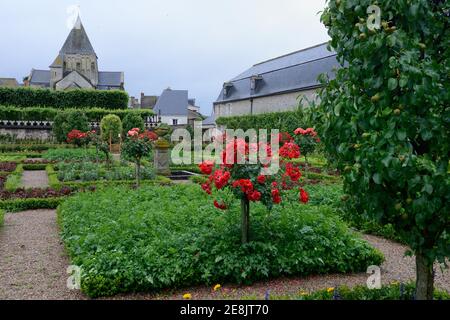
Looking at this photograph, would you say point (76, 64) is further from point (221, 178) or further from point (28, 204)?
point (221, 178)

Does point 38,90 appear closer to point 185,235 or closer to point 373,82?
point 185,235

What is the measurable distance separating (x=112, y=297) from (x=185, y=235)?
4.45 feet

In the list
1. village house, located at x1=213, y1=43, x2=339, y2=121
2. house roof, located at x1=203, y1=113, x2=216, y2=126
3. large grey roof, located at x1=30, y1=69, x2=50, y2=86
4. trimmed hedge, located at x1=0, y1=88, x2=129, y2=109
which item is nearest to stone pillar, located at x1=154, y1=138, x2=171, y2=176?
village house, located at x1=213, y1=43, x2=339, y2=121

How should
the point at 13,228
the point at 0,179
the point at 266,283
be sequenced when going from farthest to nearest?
the point at 0,179
the point at 13,228
the point at 266,283

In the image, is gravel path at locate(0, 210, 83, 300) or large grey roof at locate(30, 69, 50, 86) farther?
large grey roof at locate(30, 69, 50, 86)

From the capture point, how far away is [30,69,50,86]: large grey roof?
6894cm

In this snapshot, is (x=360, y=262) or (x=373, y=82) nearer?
(x=373, y=82)

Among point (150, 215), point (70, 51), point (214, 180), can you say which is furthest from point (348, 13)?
point (70, 51)

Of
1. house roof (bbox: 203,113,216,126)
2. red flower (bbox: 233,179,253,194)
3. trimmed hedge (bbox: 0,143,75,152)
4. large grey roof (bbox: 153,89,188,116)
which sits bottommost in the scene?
red flower (bbox: 233,179,253,194)

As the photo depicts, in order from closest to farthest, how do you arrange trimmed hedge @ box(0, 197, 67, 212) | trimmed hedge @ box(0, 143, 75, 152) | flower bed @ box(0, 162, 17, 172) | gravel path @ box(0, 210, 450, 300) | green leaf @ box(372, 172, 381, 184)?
green leaf @ box(372, 172, 381, 184) → gravel path @ box(0, 210, 450, 300) → trimmed hedge @ box(0, 197, 67, 212) → flower bed @ box(0, 162, 17, 172) → trimmed hedge @ box(0, 143, 75, 152)

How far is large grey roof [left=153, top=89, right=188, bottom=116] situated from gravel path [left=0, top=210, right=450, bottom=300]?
50.1m

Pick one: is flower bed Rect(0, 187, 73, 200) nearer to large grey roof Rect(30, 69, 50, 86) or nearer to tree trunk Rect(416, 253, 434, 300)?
tree trunk Rect(416, 253, 434, 300)

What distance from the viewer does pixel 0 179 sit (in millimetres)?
13852

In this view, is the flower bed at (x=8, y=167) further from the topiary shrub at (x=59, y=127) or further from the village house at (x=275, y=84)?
the village house at (x=275, y=84)
